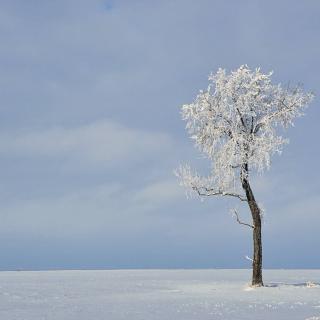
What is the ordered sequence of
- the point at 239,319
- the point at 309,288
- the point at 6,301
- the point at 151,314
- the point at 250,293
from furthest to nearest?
the point at 309,288, the point at 250,293, the point at 6,301, the point at 151,314, the point at 239,319

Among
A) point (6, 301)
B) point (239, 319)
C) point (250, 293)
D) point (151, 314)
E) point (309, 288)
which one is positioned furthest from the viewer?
point (309, 288)

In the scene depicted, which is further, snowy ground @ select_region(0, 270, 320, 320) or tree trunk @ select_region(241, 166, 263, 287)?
tree trunk @ select_region(241, 166, 263, 287)

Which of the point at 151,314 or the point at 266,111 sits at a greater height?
the point at 266,111

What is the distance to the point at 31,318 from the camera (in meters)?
20.5

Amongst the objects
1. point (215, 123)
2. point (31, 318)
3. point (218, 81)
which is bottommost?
point (31, 318)

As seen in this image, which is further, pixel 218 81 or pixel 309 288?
pixel 218 81

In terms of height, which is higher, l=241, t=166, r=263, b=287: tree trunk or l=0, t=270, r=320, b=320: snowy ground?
l=241, t=166, r=263, b=287: tree trunk

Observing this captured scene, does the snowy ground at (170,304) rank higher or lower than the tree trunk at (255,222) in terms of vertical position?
lower

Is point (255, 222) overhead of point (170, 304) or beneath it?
overhead

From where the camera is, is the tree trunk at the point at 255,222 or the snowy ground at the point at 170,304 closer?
the snowy ground at the point at 170,304

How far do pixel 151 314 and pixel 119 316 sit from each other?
1261 mm

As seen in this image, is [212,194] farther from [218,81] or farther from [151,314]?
[151,314]

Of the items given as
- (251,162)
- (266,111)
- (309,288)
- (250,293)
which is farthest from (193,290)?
(266,111)

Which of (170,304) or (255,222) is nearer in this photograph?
(170,304)
